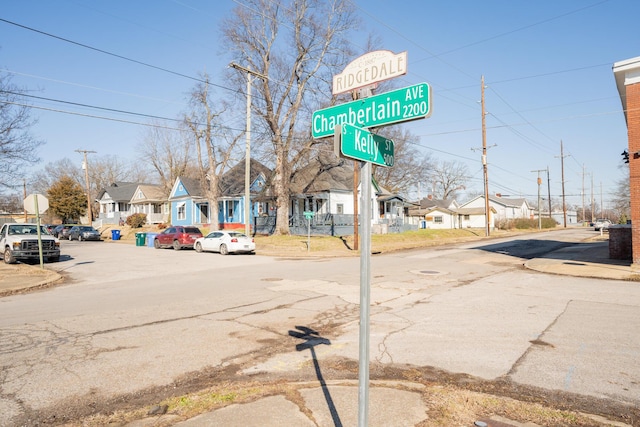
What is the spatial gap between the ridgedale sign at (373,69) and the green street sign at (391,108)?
6.1 inches

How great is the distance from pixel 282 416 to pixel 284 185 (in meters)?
27.4

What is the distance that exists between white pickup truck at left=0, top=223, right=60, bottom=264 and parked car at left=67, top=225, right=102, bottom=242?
21385 mm

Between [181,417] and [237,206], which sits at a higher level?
[237,206]

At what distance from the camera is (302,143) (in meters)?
30.3

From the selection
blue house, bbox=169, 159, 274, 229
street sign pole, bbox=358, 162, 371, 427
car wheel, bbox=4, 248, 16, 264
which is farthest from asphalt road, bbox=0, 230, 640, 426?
blue house, bbox=169, 159, 274, 229

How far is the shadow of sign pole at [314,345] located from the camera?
3682mm

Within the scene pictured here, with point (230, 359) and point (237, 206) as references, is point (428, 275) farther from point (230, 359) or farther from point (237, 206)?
point (237, 206)

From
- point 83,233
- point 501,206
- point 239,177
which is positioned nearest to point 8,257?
point 83,233

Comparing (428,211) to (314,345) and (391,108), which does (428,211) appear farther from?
(391,108)

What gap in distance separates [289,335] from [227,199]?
34.7 metres

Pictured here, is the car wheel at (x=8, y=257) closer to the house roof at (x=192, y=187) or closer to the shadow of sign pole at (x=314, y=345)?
the shadow of sign pole at (x=314, y=345)

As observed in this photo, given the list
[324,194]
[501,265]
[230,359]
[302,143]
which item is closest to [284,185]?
[302,143]

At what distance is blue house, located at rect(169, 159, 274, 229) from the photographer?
39219 mm

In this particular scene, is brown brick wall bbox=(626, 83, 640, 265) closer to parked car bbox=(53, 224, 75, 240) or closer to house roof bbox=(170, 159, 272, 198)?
house roof bbox=(170, 159, 272, 198)
